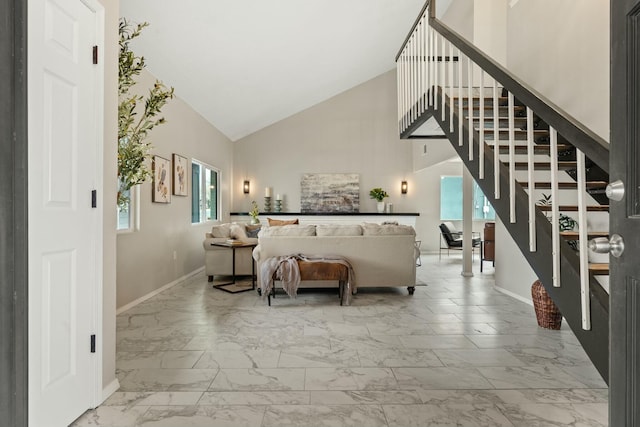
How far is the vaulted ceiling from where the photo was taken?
4.14 metres

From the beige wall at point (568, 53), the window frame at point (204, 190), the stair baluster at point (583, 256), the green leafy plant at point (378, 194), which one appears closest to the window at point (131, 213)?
the window frame at point (204, 190)

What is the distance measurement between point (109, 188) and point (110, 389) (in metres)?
1.21

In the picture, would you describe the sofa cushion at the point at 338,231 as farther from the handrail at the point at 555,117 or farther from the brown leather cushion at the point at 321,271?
the handrail at the point at 555,117

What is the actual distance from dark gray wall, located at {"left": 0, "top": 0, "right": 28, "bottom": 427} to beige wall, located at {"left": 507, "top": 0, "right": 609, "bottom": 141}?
153 inches

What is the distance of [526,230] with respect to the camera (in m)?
2.15

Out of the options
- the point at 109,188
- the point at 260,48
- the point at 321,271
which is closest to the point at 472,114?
the point at 321,271

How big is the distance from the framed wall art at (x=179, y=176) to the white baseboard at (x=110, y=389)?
3.60 m

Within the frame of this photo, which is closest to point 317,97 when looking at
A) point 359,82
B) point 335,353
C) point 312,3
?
point 359,82

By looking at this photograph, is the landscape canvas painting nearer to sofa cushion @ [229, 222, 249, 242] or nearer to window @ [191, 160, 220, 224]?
window @ [191, 160, 220, 224]

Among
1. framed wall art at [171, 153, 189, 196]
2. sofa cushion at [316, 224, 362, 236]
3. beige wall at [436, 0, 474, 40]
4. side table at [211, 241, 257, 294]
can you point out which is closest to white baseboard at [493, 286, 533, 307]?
sofa cushion at [316, 224, 362, 236]

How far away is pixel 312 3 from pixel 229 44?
122cm

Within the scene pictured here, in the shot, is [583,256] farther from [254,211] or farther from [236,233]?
A: [254,211]

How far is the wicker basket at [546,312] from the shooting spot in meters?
3.49

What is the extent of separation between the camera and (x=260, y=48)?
536 cm
